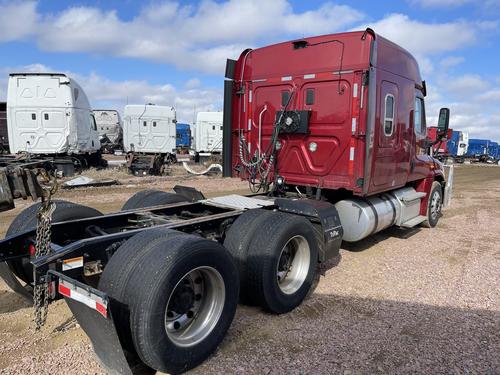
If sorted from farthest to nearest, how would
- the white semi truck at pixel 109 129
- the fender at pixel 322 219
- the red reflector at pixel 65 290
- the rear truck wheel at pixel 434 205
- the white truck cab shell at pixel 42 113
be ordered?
the white semi truck at pixel 109 129
the white truck cab shell at pixel 42 113
the rear truck wheel at pixel 434 205
the fender at pixel 322 219
the red reflector at pixel 65 290

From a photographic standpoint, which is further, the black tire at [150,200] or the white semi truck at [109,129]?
the white semi truck at [109,129]

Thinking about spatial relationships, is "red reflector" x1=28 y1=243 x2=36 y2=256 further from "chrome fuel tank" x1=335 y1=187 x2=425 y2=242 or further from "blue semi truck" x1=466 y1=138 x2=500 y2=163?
"blue semi truck" x1=466 y1=138 x2=500 y2=163

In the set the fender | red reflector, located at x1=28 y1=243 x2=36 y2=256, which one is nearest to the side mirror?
the fender

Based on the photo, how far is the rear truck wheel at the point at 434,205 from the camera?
8.15 m

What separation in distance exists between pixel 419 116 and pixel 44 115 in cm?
1166

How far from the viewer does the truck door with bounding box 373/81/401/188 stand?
5.83 m

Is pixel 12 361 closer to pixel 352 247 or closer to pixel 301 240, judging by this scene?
pixel 301 240

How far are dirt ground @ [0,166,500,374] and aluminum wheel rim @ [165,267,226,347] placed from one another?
268 mm

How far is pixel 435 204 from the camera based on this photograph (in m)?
8.38

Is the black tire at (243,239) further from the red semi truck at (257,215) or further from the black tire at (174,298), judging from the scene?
the black tire at (174,298)

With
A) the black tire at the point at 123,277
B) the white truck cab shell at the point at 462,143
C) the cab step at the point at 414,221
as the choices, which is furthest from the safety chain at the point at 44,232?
the white truck cab shell at the point at 462,143

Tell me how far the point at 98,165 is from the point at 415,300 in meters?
16.4

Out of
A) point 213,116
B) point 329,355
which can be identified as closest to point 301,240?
point 329,355

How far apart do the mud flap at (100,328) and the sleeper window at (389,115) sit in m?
4.73
